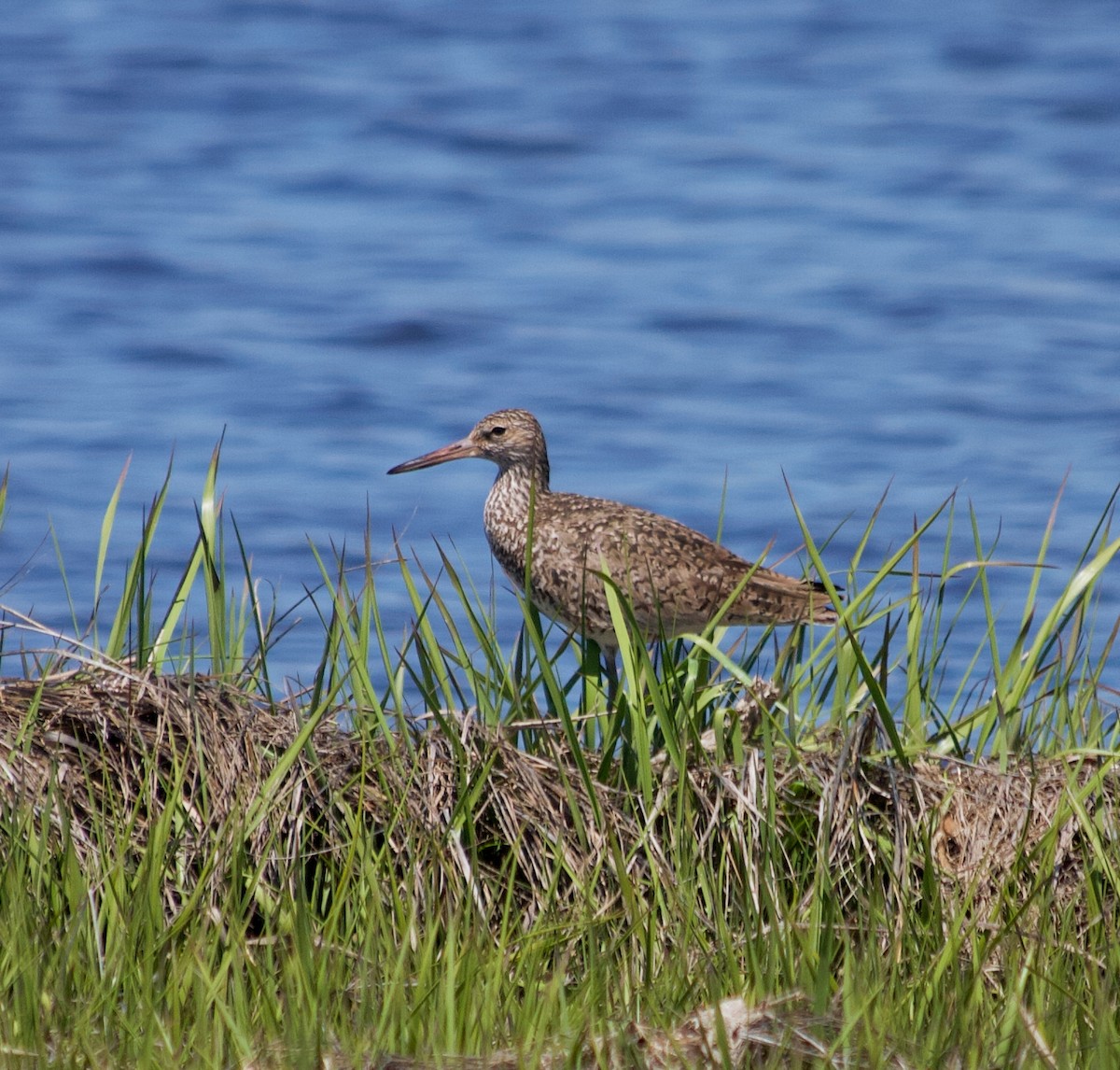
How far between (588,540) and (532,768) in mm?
2045

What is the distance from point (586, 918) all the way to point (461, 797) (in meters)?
0.47

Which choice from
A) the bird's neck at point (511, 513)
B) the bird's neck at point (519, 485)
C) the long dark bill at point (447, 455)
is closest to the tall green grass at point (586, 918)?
the bird's neck at point (511, 513)

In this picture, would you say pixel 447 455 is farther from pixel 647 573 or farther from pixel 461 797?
pixel 461 797

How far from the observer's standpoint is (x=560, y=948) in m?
4.55

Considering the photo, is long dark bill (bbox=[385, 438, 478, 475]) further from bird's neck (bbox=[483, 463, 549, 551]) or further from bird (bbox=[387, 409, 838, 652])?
bird (bbox=[387, 409, 838, 652])

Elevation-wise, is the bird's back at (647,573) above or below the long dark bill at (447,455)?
below

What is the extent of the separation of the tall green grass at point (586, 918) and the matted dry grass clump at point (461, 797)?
0.12 feet

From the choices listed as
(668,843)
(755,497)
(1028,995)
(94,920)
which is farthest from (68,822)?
(755,497)

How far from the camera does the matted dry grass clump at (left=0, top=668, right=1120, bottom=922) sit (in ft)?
15.4

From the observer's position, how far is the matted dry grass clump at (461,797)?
185 inches

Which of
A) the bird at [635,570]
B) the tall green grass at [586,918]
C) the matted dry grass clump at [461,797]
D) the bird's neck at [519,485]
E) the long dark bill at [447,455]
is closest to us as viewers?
the tall green grass at [586,918]

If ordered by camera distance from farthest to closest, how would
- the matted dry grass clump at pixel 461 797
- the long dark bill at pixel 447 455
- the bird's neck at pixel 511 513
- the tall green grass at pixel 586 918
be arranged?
the long dark bill at pixel 447 455
the bird's neck at pixel 511 513
the matted dry grass clump at pixel 461 797
the tall green grass at pixel 586 918

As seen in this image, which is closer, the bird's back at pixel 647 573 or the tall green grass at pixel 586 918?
the tall green grass at pixel 586 918

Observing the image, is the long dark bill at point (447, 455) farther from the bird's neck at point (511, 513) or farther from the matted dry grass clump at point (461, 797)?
the matted dry grass clump at point (461, 797)
